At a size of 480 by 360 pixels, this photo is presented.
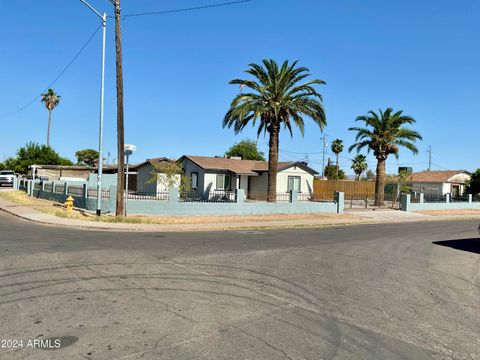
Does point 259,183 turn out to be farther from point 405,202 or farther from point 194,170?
point 405,202

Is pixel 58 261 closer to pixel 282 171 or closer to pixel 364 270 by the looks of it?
pixel 364 270

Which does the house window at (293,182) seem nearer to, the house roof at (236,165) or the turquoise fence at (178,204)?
the house roof at (236,165)

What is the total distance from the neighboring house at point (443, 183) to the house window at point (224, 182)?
106 feet

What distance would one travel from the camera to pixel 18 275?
802cm

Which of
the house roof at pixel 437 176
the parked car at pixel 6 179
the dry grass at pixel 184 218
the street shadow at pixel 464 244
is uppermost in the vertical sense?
the house roof at pixel 437 176

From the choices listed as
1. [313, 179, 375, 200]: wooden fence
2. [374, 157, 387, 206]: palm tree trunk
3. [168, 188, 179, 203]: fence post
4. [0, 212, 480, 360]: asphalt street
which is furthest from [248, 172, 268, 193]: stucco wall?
[0, 212, 480, 360]: asphalt street

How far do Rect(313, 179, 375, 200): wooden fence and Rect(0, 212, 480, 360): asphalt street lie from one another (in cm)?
2829

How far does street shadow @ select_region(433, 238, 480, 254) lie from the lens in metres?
14.5

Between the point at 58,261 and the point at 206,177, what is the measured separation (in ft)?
85.2

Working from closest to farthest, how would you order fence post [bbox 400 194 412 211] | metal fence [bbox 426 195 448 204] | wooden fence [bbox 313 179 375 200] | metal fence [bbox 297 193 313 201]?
1. fence post [bbox 400 194 412 211]
2. metal fence [bbox 297 193 313 201]
3. metal fence [bbox 426 195 448 204]
4. wooden fence [bbox 313 179 375 200]

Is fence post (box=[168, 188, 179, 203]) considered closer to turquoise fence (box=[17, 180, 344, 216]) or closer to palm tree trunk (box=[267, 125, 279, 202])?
turquoise fence (box=[17, 180, 344, 216])

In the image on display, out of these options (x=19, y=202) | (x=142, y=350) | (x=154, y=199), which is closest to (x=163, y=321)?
(x=142, y=350)

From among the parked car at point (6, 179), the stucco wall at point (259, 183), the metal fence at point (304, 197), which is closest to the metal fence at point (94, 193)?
the stucco wall at point (259, 183)

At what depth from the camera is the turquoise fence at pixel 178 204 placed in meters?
23.2
